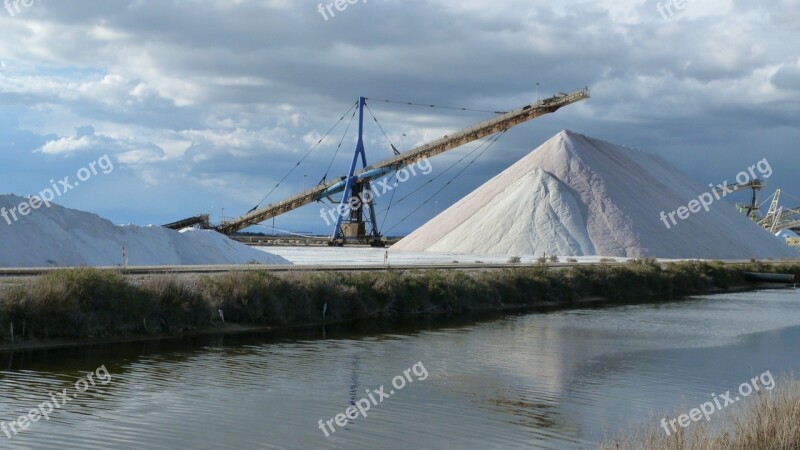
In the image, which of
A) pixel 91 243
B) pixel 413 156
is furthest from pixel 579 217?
pixel 91 243

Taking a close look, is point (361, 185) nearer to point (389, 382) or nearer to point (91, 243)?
point (91, 243)

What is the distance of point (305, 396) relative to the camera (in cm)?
1131

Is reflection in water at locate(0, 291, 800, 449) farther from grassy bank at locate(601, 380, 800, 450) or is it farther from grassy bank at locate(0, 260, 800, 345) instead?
grassy bank at locate(601, 380, 800, 450)

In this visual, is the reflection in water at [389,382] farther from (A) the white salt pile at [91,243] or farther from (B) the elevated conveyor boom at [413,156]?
(B) the elevated conveyor boom at [413,156]

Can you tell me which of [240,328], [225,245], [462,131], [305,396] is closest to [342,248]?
[462,131]

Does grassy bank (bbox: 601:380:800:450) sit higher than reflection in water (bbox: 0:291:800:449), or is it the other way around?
grassy bank (bbox: 601:380:800:450)

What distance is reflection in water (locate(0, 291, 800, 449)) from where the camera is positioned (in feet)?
30.4

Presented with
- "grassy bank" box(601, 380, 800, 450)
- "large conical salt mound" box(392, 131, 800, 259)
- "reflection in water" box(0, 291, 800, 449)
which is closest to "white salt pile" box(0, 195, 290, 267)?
"reflection in water" box(0, 291, 800, 449)

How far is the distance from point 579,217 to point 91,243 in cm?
2856

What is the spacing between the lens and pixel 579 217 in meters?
46.9

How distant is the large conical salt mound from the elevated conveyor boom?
3.55 metres

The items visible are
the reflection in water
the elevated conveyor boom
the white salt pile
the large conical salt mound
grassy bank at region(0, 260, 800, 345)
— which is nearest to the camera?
the reflection in water

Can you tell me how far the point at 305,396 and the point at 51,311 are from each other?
20.9 ft

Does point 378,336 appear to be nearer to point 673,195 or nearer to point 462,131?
point 462,131
